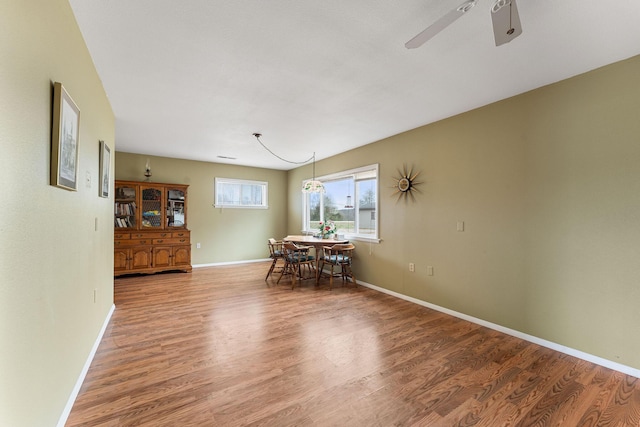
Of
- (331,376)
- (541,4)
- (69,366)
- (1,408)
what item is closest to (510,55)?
(541,4)

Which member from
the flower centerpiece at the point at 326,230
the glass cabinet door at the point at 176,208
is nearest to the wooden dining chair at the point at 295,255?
the flower centerpiece at the point at 326,230

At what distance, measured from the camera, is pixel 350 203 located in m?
5.23

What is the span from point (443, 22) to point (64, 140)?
2.08 metres

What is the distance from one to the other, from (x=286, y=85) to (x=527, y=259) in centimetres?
290

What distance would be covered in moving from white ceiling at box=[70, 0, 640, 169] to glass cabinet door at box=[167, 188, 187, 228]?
2394mm

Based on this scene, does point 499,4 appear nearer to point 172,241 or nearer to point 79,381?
point 79,381

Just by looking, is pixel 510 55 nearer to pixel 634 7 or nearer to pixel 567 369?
pixel 634 7

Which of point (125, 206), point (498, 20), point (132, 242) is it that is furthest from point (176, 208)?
point (498, 20)

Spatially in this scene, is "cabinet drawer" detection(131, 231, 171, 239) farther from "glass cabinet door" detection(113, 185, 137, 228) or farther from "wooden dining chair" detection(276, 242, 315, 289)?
"wooden dining chair" detection(276, 242, 315, 289)

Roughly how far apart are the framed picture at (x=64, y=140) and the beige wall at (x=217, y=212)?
14.4 ft

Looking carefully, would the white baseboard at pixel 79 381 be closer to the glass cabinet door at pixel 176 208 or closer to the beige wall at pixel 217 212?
the glass cabinet door at pixel 176 208

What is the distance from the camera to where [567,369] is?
7.16 ft

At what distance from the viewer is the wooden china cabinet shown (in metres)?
5.00

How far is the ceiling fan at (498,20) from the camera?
1.29 m
